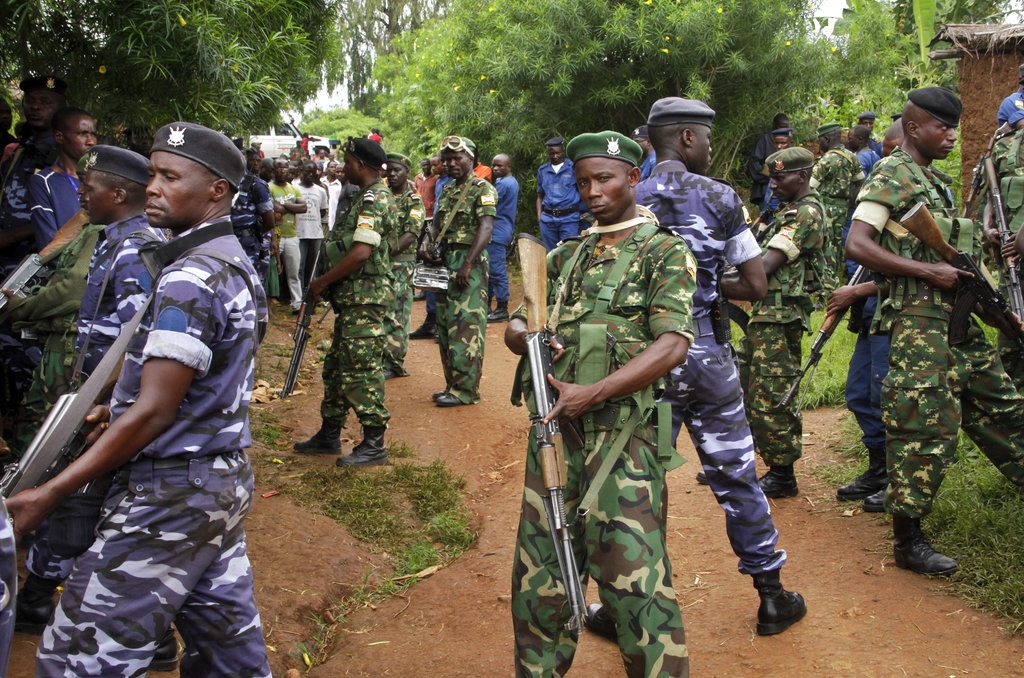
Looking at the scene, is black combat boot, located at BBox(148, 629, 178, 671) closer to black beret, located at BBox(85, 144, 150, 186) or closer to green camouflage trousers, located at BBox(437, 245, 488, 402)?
black beret, located at BBox(85, 144, 150, 186)

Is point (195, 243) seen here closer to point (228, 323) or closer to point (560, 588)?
point (228, 323)

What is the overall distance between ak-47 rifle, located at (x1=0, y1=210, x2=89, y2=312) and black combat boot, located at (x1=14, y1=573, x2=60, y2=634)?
4.24 ft

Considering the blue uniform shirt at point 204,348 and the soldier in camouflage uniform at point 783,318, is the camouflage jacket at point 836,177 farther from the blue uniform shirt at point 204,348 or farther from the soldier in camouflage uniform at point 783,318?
the blue uniform shirt at point 204,348

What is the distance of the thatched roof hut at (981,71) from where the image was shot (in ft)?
32.2

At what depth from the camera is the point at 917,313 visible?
4.69 metres

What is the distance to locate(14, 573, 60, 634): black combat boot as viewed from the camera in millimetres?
4031

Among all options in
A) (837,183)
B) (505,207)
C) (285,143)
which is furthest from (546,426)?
(285,143)

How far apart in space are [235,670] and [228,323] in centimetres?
108

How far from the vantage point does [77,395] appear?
2805mm

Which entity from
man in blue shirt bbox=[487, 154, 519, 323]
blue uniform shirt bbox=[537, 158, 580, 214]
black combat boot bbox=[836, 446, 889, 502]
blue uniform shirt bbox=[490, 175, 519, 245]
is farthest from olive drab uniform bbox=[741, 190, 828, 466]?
blue uniform shirt bbox=[537, 158, 580, 214]

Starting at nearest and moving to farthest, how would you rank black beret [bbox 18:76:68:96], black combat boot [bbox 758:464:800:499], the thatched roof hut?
black beret [bbox 18:76:68:96] < black combat boot [bbox 758:464:800:499] < the thatched roof hut

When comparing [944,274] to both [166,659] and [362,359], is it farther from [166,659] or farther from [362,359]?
[166,659]

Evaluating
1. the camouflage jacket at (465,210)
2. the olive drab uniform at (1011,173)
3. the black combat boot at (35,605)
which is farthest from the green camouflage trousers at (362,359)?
the olive drab uniform at (1011,173)

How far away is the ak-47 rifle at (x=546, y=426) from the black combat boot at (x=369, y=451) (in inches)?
132
